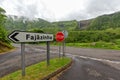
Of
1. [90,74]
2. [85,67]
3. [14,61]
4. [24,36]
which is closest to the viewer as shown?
[24,36]

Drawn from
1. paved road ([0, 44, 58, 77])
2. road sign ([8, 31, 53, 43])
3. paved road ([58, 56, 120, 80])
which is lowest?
paved road ([58, 56, 120, 80])

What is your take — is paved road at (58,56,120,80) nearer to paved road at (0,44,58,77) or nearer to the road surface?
the road surface

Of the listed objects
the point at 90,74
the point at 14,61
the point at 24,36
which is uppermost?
the point at 24,36

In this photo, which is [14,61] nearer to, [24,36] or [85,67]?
[85,67]

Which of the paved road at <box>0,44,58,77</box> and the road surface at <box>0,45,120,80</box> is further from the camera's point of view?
the paved road at <box>0,44,58,77</box>

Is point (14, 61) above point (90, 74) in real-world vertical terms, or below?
above

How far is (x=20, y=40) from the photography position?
8.90 m

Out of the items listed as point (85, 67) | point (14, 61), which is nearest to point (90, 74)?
point (85, 67)

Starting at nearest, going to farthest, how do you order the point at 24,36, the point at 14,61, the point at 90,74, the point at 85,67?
the point at 24,36 < the point at 90,74 < the point at 85,67 < the point at 14,61

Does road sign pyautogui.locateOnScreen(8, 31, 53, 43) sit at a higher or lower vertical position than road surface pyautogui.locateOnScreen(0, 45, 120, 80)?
higher

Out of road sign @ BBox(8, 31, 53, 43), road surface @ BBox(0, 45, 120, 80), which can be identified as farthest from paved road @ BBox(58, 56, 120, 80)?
road sign @ BBox(8, 31, 53, 43)

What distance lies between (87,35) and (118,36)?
1438cm

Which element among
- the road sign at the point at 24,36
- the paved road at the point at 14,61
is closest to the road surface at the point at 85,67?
the paved road at the point at 14,61

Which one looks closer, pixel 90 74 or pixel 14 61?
pixel 90 74
